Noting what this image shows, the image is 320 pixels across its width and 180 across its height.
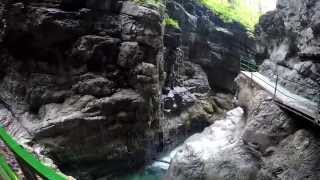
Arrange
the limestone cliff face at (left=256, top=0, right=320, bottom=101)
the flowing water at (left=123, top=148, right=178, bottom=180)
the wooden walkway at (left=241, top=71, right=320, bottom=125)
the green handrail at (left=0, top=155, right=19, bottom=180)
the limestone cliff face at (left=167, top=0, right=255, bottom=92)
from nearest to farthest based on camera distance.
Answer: the green handrail at (left=0, top=155, right=19, bottom=180), the wooden walkway at (left=241, top=71, right=320, bottom=125), the limestone cliff face at (left=256, top=0, right=320, bottom=101), the flowing water at (left=123, top=148, right=178, bottom=180), the limestone cliff face at (left=167, top=0, right=255, bottom=92)

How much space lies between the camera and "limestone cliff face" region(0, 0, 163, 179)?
45.9ft

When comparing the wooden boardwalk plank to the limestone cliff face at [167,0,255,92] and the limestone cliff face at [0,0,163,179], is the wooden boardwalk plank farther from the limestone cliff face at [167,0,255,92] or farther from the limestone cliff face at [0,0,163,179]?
the limestone cliff face at [167,0,255,92]

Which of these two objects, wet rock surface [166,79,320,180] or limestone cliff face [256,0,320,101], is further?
limestone cliff face [256,0,320,101]

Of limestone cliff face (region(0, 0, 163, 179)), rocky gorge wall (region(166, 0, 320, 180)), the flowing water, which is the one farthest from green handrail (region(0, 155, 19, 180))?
the flowing water

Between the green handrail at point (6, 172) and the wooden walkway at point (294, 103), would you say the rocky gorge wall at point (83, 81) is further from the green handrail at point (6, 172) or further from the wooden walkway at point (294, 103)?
the green handrail at point (6, 172)

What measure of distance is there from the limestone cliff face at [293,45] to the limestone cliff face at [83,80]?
608 cm

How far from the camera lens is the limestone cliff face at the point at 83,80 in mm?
13992

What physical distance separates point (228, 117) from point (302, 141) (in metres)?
7.92

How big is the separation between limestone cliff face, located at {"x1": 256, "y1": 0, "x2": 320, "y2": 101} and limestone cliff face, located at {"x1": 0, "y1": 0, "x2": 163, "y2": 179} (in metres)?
6.08

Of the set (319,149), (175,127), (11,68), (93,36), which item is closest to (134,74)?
(93,36)

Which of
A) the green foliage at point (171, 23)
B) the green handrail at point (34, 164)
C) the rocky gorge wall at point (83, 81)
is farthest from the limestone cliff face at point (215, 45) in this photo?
the green handrail at point (34, 164)

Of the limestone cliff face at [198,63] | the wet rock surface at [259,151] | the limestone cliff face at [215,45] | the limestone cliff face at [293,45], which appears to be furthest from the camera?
the limestone cliff face at [215,45]

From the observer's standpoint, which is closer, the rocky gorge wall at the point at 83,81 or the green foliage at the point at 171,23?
the rocky gorge wall at the point at 83,81

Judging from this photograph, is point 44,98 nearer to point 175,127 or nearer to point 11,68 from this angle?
point 11,68
